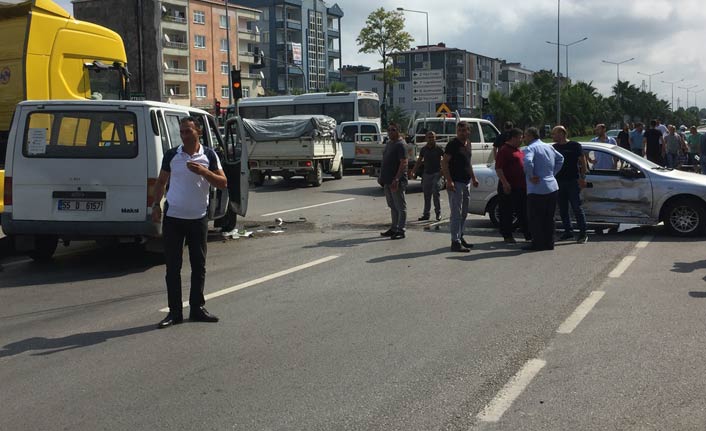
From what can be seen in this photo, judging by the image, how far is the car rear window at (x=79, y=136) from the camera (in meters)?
9.83

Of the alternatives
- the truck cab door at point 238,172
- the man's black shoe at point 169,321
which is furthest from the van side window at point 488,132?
the man's black shoe at point 169,321

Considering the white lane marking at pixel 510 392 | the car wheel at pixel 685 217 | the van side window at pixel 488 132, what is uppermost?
the van side window at pixel 488 132

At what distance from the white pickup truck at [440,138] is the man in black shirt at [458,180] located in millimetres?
10250

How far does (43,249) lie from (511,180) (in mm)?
6870

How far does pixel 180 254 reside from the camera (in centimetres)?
720

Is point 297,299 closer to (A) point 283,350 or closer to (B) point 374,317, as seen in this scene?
(B) point 374,317

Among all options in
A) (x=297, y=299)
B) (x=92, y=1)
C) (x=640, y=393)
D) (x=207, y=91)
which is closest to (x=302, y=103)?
(x=92, y=1)

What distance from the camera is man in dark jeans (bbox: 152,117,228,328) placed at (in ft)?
23.4

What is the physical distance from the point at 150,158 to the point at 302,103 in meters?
25.6

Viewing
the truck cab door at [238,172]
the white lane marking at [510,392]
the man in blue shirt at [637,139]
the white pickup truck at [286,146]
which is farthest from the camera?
the white pickup truck at [286,146]

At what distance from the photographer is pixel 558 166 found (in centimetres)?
1166

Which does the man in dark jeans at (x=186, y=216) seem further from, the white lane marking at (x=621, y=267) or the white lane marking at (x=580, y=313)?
the white lane marking at (x=621, y=267)

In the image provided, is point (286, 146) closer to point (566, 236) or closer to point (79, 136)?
point (566, 236)

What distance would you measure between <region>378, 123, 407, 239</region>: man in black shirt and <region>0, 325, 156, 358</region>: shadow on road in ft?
20.7
